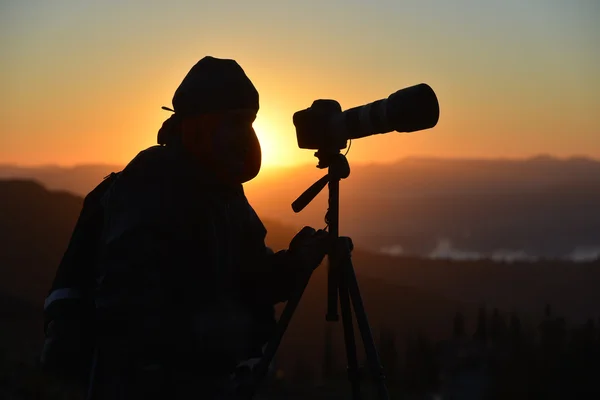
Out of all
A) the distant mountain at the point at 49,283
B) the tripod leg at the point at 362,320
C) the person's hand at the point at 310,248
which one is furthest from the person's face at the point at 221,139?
the distant mountain at the point at 49,283

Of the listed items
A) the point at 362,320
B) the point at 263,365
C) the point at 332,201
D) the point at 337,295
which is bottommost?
the point at 263,365

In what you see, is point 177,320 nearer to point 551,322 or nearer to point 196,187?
point 196,187

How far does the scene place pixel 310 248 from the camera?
12.4 ft

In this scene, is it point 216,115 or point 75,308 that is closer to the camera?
point 75,308

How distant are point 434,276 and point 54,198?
80.0 feet

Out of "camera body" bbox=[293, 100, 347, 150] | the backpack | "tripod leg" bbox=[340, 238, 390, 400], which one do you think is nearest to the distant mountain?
"camera body" bbox=[293, 100, 347, 150]

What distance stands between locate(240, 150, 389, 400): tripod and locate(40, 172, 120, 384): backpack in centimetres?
72

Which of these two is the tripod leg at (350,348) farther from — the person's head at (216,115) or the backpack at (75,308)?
the backpack at (75,308)

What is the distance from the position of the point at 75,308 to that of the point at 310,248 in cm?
115

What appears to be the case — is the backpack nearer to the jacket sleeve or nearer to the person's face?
the person's face

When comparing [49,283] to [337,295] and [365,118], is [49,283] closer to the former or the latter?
[337,295]

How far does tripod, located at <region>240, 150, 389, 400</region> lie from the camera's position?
3.48 m

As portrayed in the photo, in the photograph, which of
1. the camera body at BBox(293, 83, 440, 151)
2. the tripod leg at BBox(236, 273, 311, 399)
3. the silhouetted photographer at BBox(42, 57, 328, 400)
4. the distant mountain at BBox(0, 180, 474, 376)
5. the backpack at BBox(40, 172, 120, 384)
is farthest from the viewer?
the distant mountain at BBox(0, 180, 474, 376)

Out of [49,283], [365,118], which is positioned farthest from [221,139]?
[49,283]
